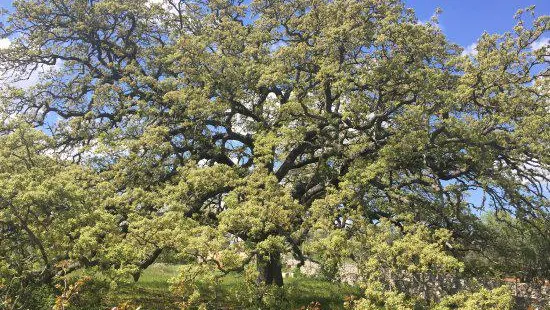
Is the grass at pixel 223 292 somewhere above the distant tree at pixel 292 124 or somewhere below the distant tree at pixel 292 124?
below

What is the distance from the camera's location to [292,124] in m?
16.8

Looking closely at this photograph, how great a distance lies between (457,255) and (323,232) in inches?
187

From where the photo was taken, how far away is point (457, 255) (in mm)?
14250

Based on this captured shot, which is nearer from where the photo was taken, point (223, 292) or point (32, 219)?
point (32, 219)

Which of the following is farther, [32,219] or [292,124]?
[292,124]

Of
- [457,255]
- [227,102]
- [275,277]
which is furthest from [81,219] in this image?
[457,255]

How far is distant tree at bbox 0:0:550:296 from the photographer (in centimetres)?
1264

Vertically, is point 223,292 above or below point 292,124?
below

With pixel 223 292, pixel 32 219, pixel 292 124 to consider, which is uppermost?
pixel 292 124

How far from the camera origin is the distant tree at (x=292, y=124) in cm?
1264

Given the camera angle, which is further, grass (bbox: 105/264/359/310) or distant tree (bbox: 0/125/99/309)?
grass (bbox: 105/264/359/310)

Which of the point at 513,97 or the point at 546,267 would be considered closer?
the point at 513,97

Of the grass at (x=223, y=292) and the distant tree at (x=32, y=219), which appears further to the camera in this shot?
the grass at (x=223, y=292)

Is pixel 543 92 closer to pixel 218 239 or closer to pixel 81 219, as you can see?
pixel 218 239
